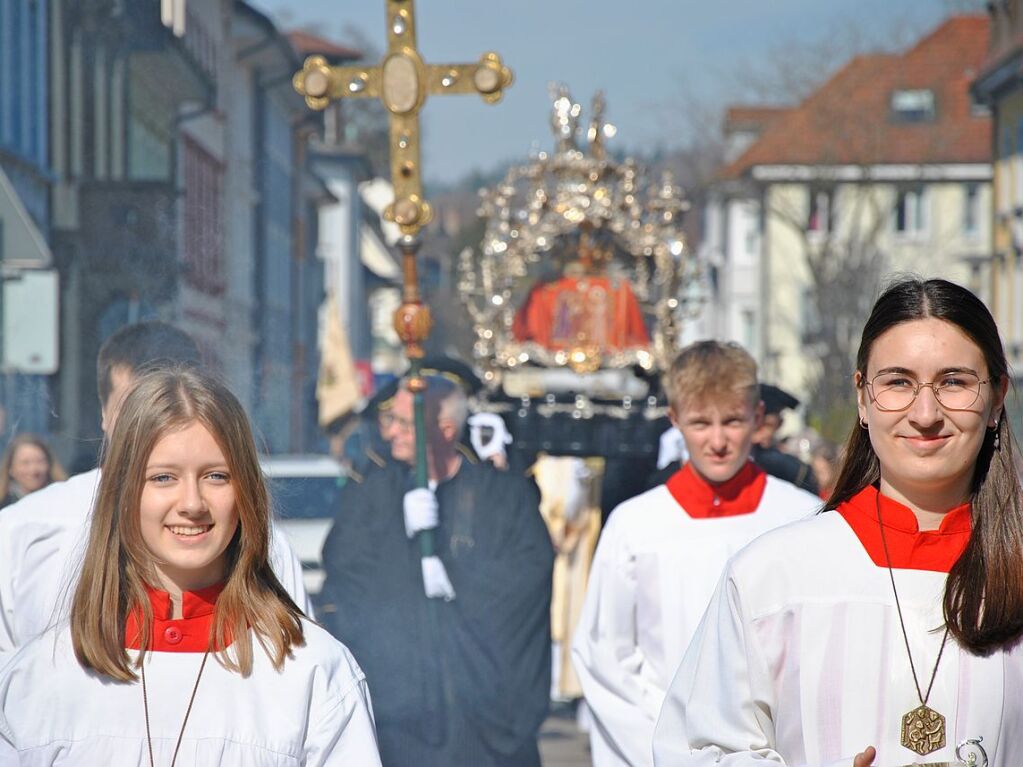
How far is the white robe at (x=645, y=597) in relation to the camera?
16.7 ft

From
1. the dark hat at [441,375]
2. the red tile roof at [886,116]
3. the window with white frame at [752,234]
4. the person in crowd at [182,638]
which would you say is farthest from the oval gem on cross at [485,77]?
the window with white frame at [752,234]

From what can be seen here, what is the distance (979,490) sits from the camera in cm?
312

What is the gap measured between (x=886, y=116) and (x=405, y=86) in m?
22.0

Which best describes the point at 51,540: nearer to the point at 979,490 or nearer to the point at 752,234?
the point at 979,490

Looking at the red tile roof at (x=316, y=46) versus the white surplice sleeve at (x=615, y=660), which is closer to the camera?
the white surplice sleeve at (x=615, y=660)

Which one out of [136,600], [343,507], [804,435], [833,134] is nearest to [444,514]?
[343,507]

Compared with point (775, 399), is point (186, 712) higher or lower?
lower

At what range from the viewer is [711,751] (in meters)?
3.09

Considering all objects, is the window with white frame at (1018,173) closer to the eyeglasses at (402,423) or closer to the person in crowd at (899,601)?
the eyeglasses at (402,423)

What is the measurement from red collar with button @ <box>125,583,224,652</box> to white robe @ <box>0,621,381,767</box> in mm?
18

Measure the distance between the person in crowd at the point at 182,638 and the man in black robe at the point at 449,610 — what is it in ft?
11.2

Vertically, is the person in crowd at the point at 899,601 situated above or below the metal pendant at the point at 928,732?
above

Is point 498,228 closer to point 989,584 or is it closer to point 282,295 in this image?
point 282,295


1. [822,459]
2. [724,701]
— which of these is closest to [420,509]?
[724,701]
